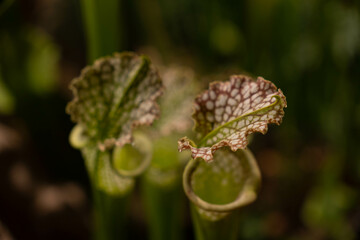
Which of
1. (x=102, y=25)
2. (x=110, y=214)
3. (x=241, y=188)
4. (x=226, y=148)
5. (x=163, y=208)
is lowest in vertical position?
(x=163, y=208)

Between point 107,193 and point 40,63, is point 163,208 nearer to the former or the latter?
point 107,193

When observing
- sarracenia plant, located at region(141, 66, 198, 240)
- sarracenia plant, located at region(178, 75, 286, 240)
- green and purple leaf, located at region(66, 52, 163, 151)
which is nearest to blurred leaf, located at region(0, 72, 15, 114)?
sarracenia plant, located at region(141, 66, 198, 240)

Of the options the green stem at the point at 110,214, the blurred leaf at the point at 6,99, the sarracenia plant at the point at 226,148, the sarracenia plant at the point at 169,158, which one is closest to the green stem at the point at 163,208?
the sarracenia plant at the point at 169,158

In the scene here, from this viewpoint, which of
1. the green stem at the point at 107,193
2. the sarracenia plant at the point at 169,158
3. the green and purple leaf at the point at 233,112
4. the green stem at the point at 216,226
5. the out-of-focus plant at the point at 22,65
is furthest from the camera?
the out-of-focus plant at the point at 22,65

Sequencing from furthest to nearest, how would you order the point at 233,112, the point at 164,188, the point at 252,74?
the point at 252,74
the point at 164,188
the point at 233,112

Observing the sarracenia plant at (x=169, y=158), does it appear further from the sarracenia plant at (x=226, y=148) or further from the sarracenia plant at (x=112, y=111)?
the sarracenia plant at (x=226, y=148)

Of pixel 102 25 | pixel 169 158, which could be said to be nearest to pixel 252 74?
pixel 169 158

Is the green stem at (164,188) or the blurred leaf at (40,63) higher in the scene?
the blurred leaf at (40,63)

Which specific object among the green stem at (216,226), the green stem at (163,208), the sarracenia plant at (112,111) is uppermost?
the sarracenia plant at (112,111)
